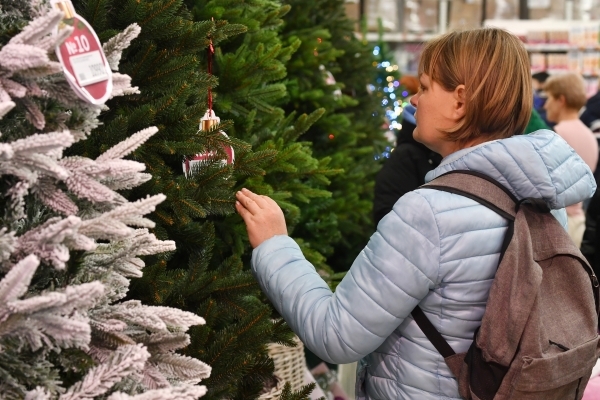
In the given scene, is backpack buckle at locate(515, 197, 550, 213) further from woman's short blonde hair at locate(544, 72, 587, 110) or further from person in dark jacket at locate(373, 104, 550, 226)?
woman's short blonde hair at locate(544, 72, 587, 110)

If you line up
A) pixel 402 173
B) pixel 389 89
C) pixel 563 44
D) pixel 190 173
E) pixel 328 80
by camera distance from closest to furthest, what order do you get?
1. pixel 190 173
2. pixel 402 173
3. pixel 328 80
4. pixel 389 89
5. pixel 563 44

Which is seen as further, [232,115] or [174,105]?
[232,115]

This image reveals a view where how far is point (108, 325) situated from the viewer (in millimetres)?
1116

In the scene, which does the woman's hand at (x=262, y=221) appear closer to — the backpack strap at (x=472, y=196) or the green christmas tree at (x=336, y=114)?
the backpack strap at (x=472, y=196)

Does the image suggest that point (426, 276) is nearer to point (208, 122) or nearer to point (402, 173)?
point (208, 122)

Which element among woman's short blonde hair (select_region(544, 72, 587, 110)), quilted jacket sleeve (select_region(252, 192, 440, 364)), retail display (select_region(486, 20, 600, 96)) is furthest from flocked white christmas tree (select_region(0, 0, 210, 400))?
retail display (select_region(486, 20, 600, 96))

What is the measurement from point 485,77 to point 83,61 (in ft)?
2.67

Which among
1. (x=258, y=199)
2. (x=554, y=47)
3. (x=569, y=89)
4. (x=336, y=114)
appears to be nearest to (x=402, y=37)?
(x=554, y=47)

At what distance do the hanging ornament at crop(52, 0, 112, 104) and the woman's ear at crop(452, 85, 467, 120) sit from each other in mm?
739

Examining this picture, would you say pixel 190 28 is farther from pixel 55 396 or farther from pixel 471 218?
pixel 55 396

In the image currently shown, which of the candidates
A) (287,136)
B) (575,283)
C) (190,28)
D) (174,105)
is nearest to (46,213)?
(174,105)

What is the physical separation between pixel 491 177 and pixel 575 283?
0.92 ft

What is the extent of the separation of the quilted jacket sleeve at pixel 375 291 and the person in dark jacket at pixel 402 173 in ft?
5.20

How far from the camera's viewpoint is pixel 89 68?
3.49ft
